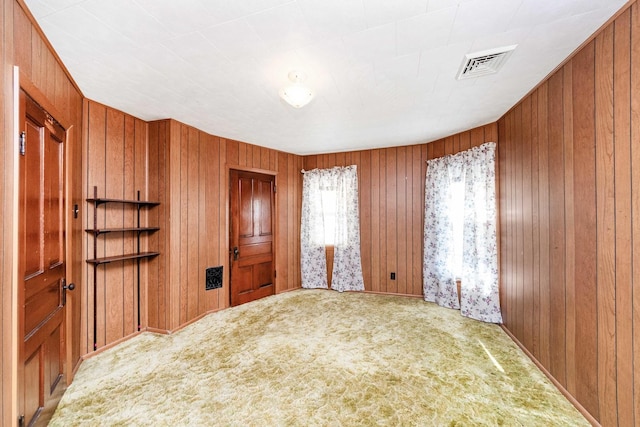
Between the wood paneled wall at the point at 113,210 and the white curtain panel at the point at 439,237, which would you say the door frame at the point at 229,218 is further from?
the white curtain panel at the point at 439,237


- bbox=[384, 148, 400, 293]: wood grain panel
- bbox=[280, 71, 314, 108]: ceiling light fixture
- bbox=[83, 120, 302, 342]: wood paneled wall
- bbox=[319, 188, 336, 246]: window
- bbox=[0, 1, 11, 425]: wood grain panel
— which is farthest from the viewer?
bbox=[319, 188, 336, 246]: window

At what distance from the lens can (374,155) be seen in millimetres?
4535

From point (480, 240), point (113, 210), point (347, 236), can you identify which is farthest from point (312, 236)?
point (113, 210)

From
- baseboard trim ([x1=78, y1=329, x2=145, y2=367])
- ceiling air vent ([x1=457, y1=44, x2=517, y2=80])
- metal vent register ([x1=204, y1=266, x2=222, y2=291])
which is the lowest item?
baseboard trim ([x1=78, y1=329, x2=145, y2=367])

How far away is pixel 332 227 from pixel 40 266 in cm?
369

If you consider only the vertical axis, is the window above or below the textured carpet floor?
above

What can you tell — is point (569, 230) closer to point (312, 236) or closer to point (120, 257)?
point (312, 236)

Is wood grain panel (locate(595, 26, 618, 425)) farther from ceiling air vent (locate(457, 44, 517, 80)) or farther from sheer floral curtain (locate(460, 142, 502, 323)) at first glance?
sheer floral curtain (locate(460, 142, 502, 323))

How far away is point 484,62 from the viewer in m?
1.94

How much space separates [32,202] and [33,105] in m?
0.55

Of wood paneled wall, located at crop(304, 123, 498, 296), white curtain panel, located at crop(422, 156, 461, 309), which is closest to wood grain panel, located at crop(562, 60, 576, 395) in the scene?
white curtain panel, located at crop(422, 156, 461, 309)

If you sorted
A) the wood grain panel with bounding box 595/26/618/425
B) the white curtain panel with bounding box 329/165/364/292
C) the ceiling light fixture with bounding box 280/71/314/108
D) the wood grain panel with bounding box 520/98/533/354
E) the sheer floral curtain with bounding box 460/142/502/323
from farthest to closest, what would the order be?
the white curtain panel with bounding box 329/165/364/292
the sheer floral curtain with bounding box 460/142/502/323
the wood grain panel with bounding box 520/98/533/354
the ceiling light fixture with bounding box 280/71/314/108
the wood grain panel with bounding box 595/26/618/425

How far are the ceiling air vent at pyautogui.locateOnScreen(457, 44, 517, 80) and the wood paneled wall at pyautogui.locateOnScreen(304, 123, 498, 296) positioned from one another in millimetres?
1993

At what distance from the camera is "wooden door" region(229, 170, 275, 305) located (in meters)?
3.96
